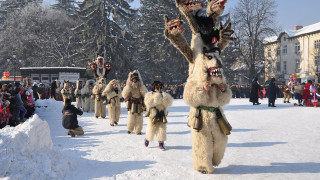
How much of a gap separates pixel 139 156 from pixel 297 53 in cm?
4839

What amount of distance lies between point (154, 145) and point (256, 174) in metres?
3.30

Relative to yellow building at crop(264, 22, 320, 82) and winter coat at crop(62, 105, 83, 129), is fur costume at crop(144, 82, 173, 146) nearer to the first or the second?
winter coat at crop(62, 105, 83, 129)

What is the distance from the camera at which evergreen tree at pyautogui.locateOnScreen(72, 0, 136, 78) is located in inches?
1320

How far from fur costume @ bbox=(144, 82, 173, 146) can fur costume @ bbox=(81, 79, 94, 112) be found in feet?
32.2

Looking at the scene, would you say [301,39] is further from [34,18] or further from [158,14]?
[34,18]

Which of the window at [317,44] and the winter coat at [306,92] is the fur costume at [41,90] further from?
the window at [317,44]

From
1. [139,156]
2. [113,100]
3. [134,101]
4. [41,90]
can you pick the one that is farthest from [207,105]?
[41,90]

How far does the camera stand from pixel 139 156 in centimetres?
695

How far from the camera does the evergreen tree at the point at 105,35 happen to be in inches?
1320

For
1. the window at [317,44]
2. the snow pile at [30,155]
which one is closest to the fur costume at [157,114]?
the snow pile at [30,155]

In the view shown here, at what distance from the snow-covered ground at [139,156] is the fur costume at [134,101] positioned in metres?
0.48

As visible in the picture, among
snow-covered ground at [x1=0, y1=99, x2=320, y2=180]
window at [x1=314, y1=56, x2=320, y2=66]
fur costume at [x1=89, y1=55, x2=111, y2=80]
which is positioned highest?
window at [x1=314, y1=56, x2=320, y2=66]

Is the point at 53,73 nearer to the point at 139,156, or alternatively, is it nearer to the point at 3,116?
the point at 3,116

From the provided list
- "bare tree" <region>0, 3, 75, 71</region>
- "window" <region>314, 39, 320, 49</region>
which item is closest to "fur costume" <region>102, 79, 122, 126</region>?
"bare tree" <region>0, 3, 75, 71</region>
